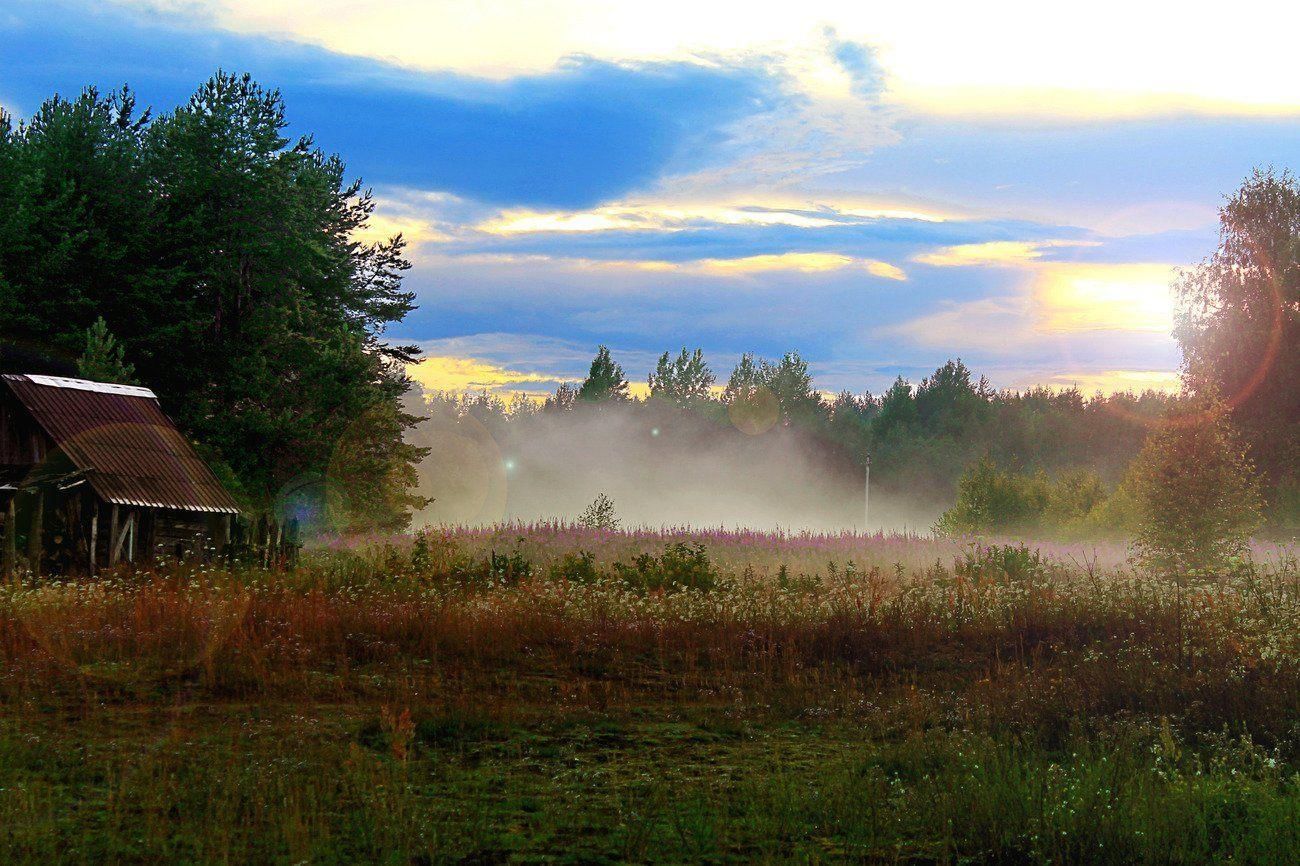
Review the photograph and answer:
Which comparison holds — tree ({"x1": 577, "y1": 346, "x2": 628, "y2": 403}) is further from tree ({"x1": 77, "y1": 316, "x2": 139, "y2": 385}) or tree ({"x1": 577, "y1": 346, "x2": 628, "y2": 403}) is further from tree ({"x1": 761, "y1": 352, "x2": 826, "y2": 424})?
tree ({"x1": 77, "y1": 316, "x2": 139, "y2": 385})

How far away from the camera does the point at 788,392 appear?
11025 cm

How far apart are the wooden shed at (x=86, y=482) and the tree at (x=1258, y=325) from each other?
118 feet

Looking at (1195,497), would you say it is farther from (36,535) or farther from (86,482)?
(36,535)

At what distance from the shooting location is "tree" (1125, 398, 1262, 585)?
21.9 meters

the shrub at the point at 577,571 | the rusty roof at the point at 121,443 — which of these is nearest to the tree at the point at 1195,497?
the shrub at the point at 577,571

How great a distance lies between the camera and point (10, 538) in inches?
748

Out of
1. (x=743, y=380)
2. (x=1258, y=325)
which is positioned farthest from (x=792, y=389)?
(x=1258, y=325)

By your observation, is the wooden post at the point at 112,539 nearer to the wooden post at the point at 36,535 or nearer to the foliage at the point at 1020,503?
the wooden post at the point at 36,535

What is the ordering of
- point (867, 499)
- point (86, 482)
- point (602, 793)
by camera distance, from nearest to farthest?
1. point (602, 793)
2. point (86, 482)
3. point (867, 499)

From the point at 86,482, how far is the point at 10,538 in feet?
5.27

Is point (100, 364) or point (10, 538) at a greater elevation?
point (100, 364)

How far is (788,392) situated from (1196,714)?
102 metres

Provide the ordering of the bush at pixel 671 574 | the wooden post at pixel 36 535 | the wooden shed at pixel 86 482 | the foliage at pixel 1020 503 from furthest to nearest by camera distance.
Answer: the foliage at pixel 1020 503
the wooden shed at pixel 86 482
the wooden post at pixel 36 535
the bush at pixel 671 574

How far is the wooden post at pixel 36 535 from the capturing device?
19.1m
